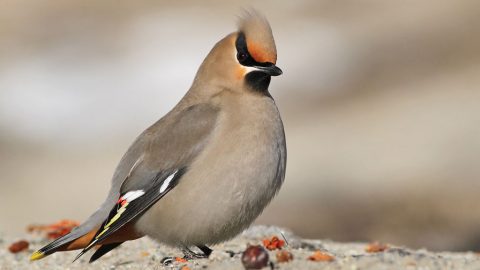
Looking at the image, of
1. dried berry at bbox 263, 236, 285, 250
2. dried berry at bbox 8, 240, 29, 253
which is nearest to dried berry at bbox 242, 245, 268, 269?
dried berry at bbox 263, 236, 285, 250

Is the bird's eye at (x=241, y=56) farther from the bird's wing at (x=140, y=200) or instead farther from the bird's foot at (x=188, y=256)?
the bird's foot at (x=188, y=256)

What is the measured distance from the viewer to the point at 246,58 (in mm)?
7070

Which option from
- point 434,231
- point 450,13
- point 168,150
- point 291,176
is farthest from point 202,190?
point 450,13

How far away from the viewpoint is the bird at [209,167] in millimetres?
6652

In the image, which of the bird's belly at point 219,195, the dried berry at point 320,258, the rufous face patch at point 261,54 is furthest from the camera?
the rufous face patch at point 261,54

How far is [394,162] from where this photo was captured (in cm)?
1625

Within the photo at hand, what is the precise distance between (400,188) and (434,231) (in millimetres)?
2918

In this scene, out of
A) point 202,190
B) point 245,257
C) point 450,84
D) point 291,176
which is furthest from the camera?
point 450,84

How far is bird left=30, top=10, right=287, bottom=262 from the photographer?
6.65 metres

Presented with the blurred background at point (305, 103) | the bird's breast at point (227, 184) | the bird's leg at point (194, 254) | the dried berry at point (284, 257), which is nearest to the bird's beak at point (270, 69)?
the bird's breast at point (227, 184)

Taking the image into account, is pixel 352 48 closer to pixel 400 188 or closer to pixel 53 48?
pixel 53 48

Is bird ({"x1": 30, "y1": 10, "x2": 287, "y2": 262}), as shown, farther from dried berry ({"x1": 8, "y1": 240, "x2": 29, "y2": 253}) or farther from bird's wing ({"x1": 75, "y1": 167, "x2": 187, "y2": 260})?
dried berry ({"x1": 8, "y1": 240, "x2": 29, "y2": 253})

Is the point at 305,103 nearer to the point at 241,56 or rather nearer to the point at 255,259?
the point at 241,56

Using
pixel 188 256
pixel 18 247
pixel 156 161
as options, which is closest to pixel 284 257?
pixel 188 256
